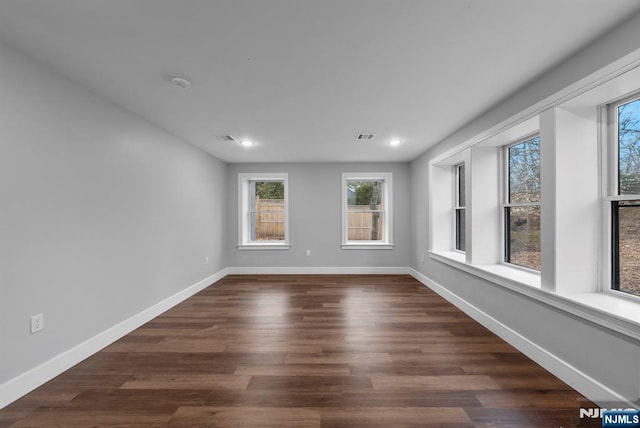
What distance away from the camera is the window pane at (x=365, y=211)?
19.1 feet

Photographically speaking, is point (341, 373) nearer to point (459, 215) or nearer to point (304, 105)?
point (304, 105)

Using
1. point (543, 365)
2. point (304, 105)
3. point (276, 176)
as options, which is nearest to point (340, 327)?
point (543, 365)

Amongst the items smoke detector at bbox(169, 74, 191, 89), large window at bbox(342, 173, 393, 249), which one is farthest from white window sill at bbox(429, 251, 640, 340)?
smoke detector at bbox(169, 74, 191, 89)

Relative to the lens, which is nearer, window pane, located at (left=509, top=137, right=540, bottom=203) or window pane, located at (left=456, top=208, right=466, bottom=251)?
window pane, located at (left=509, top=137, right=540, bottom=203)

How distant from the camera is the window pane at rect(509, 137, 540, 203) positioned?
2.72 m

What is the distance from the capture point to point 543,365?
7.07 feet

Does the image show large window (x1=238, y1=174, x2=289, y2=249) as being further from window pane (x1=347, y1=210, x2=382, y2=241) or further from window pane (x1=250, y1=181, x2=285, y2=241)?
window pane (x1=347, y1=210, x2=382, y2=241)

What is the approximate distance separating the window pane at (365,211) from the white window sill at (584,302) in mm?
3016

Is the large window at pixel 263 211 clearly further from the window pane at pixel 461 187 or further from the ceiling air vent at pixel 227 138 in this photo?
the window pane at pixel 461 187

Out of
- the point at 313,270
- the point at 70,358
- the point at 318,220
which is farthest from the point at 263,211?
the point at 70,358

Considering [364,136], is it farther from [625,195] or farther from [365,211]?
[625,195]

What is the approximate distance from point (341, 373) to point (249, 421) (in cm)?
75

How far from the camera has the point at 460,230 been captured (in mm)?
4191

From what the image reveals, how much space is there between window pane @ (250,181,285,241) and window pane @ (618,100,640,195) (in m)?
4.85
